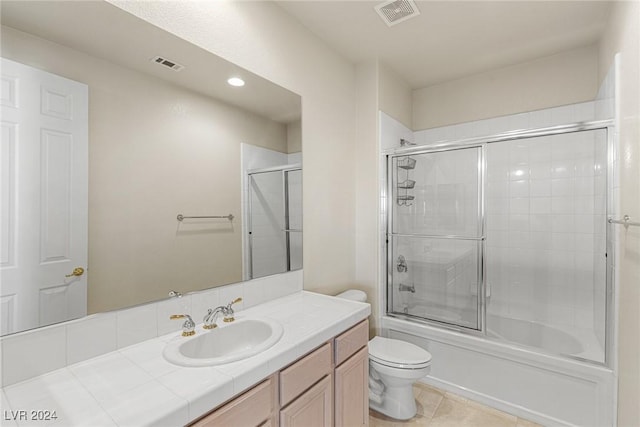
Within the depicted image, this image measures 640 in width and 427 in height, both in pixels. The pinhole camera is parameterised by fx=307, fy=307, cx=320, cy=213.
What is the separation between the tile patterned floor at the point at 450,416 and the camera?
2006 mm

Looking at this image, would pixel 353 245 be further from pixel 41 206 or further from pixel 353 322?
pixel 41 206

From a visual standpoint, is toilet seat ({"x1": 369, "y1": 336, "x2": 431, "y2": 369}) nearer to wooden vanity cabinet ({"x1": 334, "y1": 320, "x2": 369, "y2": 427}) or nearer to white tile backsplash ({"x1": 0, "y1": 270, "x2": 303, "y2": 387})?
wooden vanity cabinet ({"x1": 334, "y1": 320, "x2": 369, "y2": 427})

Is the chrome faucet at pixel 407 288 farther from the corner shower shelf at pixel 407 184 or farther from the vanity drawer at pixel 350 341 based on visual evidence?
the vanity drawer at pixel 350 341

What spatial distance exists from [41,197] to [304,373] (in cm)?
115

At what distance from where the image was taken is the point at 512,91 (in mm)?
2777

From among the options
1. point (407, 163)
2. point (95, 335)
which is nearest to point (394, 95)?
point (407, 163)

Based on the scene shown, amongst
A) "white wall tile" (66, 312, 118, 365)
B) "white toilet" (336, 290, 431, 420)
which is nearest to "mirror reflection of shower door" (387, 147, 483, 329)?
"white toilet" (336, 290, 431, 420)

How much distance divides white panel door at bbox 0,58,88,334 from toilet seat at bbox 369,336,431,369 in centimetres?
169

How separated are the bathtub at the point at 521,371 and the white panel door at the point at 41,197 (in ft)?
7.33

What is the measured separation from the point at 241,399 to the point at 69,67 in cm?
130

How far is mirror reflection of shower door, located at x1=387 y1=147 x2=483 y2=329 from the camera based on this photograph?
97.4 inches

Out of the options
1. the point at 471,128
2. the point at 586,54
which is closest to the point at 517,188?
the point at 471,128

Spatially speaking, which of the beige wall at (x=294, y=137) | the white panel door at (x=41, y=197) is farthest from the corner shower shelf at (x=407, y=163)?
the white panel door at (x=41, y=197)

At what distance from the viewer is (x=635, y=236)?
56.7 inches
